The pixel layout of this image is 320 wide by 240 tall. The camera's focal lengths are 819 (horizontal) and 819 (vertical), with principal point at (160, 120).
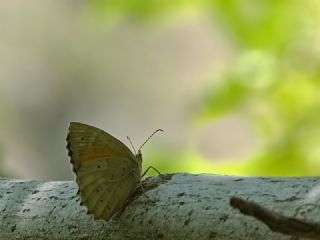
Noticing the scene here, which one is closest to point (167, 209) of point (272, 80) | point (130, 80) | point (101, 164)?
point (101, 164)

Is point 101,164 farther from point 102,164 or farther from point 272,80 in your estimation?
point 272,80

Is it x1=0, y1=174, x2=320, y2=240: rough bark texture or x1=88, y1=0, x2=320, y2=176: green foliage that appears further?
x1=88, y1=0, x2=320, y2=176: green foliage

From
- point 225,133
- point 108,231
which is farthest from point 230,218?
point 225,133

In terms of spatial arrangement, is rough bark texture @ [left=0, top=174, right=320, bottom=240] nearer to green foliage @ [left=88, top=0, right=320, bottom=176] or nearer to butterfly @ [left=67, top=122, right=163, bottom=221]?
butterfly @ [left=67, top=122, right=163, bottom=221]

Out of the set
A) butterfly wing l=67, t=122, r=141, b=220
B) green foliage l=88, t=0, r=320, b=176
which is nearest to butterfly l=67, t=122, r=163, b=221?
butterfly wing l=67, t=122, r=141, b=220

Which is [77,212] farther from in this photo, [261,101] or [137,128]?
[137,128]

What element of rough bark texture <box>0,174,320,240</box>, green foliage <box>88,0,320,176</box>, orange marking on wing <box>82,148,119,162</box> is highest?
green foliage <box>88,0,320,176</box>
